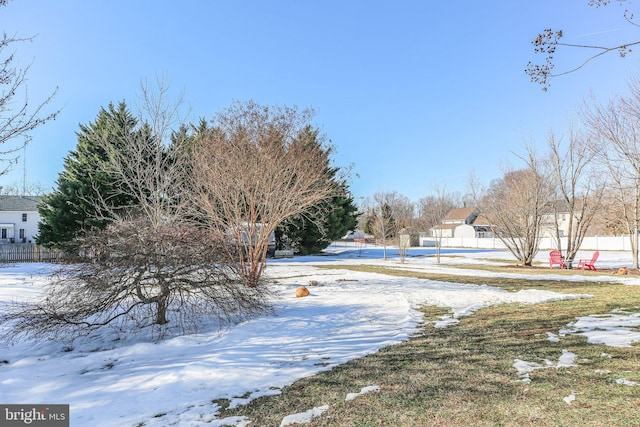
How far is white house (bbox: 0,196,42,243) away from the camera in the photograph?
3956 centimetres

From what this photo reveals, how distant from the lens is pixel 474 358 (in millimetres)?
4449

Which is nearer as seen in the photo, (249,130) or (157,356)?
(157,356)

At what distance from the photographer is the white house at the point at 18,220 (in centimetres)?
→ 3956

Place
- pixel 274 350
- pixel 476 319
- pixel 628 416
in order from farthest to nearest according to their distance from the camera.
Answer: pixel 476 319 → pixel 274 350 → pixel 628 416

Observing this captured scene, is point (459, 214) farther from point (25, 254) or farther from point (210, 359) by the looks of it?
point (210, 359)

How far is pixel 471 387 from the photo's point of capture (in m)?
3.54

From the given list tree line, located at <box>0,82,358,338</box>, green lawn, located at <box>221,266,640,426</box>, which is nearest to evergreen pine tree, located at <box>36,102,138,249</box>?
tree line, located at <box>0,82,358,338</box>

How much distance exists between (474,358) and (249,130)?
11.1 meters

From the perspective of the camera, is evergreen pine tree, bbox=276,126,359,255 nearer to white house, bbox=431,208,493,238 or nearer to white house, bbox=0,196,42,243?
white house, bbox=431,208,493,238

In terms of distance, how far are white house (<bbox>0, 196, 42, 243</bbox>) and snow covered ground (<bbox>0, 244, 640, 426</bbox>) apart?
3976 centimetres

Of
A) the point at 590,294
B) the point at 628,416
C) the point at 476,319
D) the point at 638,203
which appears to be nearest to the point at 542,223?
the point at 638,203

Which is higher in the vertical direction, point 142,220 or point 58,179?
point 58,179

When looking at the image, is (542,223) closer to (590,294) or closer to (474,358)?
(590,294)

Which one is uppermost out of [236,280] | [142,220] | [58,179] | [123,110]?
[123,110]
